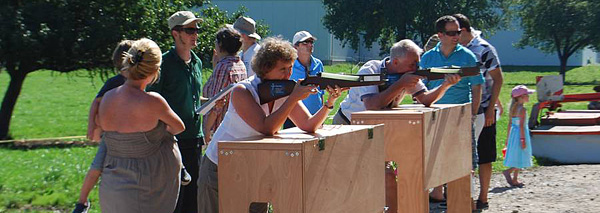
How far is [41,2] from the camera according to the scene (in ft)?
47.8

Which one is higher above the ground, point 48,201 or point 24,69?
point 24,69

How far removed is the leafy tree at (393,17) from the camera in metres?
48.9

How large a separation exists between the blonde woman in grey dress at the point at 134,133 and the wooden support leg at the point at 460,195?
3381mm

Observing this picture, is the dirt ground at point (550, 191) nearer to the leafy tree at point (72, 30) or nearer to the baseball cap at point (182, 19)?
the baseball cap at point (182, 19)

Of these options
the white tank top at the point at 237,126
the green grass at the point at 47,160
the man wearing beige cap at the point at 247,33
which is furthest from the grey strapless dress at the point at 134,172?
the man wearing beige cap at the point at 247,33

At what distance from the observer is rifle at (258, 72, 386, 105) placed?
4809 mm

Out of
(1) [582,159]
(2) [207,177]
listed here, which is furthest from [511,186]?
(2) [207,177]

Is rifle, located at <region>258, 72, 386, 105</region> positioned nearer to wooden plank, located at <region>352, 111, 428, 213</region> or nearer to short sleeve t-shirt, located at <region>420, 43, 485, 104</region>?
wooden plank, located at <region>352, 111, 428, 213</region>

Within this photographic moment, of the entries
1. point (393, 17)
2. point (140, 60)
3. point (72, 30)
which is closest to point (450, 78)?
point (140, 60)

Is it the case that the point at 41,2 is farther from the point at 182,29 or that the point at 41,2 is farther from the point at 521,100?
the point at 182,29

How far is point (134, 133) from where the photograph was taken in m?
4.93

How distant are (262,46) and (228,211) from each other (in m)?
0.91

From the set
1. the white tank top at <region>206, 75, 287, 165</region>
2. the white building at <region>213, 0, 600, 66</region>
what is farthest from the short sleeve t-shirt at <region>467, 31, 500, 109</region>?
the white building at <region>213, 0, 600, 66</region>

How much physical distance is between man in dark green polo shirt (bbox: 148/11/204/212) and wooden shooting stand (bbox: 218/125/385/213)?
1.70m
